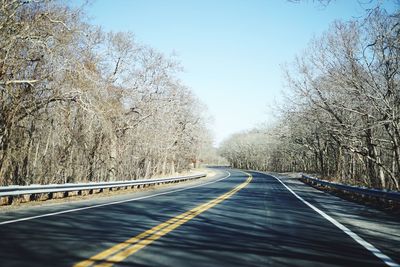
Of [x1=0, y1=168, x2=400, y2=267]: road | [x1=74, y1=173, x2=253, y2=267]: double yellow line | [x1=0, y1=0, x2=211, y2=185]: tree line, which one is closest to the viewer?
[x1=74, y1=173, x2=253, y2=267]: double yellow line

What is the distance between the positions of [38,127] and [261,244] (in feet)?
52.2

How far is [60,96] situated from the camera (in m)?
14.7

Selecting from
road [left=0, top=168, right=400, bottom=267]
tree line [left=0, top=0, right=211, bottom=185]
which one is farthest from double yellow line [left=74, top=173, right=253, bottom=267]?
tree line [left=0, top=0, right=211, bottom=185]

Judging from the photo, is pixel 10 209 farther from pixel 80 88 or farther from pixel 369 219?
pixel 369 219

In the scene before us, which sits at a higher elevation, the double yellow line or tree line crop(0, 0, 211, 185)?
tree line crop(0, 0, 211, 185)

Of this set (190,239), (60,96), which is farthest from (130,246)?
(60,96)

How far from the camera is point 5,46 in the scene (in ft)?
38.7

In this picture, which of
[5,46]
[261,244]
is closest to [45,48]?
[5,46]

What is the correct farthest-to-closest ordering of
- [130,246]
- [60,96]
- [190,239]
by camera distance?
1. [60,96]
2. [190,239]
3. [130,246]

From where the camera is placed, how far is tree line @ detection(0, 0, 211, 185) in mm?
13102

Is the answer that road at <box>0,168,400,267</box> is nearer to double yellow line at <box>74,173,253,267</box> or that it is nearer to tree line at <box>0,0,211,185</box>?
double yellow line at <box>74,173,253,267</box>

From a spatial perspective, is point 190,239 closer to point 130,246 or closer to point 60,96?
point 130,246

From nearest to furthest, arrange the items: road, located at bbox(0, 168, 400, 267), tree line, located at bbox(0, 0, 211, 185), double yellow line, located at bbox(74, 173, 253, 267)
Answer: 1. double yellow line, located at bbox(74, 173, 253, 267)
2. road, located at bbox(0, 168, 400, 267)
3. tree line, located at bbox(0, 0, 211, 185)

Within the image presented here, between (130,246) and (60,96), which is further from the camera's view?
(60,96)
